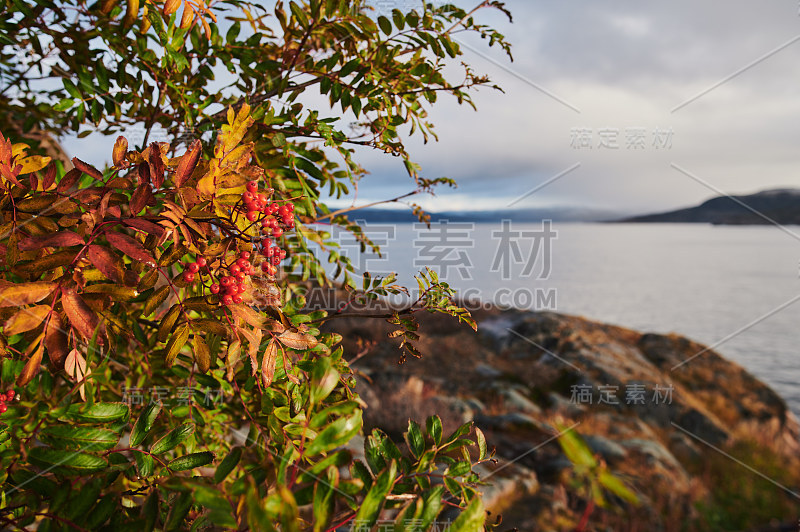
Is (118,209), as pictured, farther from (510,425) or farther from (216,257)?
(510,425)

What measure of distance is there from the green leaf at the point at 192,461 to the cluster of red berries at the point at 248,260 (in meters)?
0.24

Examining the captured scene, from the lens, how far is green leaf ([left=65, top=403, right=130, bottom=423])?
783 millimetres

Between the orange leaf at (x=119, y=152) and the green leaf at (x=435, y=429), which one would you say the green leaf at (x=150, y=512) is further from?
the orange leaf at (x=119, y=152)

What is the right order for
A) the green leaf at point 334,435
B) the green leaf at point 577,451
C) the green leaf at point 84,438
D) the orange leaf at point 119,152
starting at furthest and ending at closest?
the orange leaf at point 119,152, the green leaf at point 84,438, the green leaf at point 334,435, the green leaf at point 577,451

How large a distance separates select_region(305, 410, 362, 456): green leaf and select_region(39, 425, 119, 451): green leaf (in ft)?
→ 1.50

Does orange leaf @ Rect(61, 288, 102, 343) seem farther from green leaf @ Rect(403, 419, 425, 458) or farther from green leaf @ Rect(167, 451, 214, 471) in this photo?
green leaf @ Rect(403, 419, 425, 458)

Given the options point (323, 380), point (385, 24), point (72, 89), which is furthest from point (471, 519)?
point (72, 89)

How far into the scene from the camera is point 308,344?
828 millimetres

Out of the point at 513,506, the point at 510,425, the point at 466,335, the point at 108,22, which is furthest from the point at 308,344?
the point at 466,335

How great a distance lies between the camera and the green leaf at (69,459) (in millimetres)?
708

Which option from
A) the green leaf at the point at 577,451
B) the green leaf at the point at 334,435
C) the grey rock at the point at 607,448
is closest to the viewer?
the green leaf at the point at 577,451

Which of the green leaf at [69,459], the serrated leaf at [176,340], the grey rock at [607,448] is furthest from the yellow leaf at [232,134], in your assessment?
the grey rock at [607,448]

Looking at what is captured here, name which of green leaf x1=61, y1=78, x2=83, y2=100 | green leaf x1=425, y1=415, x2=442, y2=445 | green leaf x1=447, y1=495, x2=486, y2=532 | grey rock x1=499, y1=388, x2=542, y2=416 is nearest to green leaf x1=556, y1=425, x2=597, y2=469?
green leaf x1=447, y1=495, x2=486, y2=532

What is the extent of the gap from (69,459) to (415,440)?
522 mm
